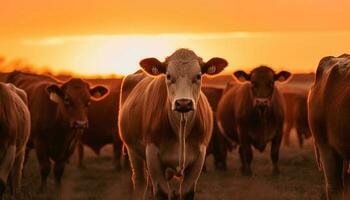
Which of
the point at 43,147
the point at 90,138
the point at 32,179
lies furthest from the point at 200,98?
the point at 90,138

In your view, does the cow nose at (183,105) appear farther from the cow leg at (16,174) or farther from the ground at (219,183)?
the cow leg at (16,174)

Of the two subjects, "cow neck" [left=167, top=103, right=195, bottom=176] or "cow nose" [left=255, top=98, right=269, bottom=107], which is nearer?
"cow neck" [left=167, top=103, right=195, bottom=176]

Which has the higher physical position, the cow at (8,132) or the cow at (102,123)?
the cow at (8,132)

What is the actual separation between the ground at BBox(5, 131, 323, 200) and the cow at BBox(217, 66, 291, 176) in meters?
0.49

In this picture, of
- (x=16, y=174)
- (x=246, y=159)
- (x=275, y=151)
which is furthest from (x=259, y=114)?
(x=16, y=174)

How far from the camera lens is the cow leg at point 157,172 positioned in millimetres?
8852

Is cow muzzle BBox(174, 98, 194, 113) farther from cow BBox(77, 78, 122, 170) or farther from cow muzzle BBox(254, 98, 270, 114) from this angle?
cow BBox(77, 78, 122, 170)

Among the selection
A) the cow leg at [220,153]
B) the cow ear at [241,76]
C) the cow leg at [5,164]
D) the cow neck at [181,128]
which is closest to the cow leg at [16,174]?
the cow leg at [5,164]

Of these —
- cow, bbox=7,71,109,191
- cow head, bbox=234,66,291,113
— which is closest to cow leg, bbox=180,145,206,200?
cow, bbox=7,71,109,191

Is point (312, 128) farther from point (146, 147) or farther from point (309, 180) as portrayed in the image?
point (309, 180)

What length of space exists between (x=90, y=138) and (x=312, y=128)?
10990 mm

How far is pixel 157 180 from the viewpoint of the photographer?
8.92m

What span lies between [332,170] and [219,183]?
5.99m

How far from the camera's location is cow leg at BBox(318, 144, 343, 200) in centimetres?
868
